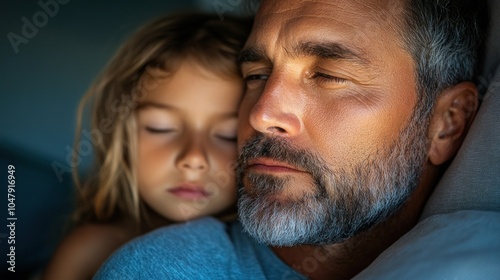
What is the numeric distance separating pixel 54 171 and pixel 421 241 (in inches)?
41.1

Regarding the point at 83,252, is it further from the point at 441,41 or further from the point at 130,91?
the point at 441,41

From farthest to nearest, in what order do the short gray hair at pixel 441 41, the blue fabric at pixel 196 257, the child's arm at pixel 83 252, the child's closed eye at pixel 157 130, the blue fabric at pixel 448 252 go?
the child's closed eye at pixel 157 130 → the child's arm at pixel 83 252 → the short gray hair at pixel 441 41 → the blue fabric at pixel 196 257 → the blue fabric at pixel 448 252

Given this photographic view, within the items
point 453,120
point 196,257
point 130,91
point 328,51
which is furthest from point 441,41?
point 130,91

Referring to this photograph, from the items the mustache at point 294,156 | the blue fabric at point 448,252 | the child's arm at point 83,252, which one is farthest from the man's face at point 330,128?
the child's arm at point 83,252

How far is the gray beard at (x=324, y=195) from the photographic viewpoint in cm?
103

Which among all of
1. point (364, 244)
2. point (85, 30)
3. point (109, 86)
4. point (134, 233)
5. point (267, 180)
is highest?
point (85, 30)

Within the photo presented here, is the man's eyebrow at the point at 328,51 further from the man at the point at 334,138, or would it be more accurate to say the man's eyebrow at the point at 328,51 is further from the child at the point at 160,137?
the child at the point at 160,137

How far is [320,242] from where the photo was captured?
1074 millimetres

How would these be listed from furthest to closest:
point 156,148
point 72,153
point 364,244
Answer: point 72,153 → point 156,148 → point 364,244

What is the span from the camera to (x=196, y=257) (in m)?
1.07

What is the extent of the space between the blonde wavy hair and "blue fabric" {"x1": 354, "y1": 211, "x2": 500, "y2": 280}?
0.69m

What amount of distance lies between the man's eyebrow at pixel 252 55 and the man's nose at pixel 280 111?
10cm

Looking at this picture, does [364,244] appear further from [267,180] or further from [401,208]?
[267,180]

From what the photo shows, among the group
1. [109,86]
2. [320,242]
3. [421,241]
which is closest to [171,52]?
[109,86]
